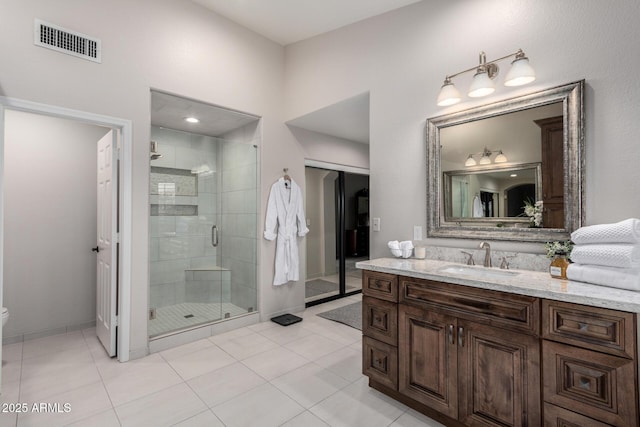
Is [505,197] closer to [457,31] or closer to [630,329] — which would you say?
[630,329]

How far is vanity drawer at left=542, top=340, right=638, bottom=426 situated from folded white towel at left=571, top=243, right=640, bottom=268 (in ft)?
1.46

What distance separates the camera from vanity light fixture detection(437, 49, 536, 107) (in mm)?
1935

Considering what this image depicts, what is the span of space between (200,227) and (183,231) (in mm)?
197

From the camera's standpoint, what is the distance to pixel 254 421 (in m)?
1.95

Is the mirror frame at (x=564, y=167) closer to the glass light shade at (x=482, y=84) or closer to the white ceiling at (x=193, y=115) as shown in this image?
the glass light shade at (x=482, y=84)

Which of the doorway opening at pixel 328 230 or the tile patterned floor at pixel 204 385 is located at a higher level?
the doorway opening at pixel 328 230

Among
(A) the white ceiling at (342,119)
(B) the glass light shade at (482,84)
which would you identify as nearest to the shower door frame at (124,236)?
(A) the white ceiling at (342,119)

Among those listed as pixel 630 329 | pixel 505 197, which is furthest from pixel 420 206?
pixel 630 329

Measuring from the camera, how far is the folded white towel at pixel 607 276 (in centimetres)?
141

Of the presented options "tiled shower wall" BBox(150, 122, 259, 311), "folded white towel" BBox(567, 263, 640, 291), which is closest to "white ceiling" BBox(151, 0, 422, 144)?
"tiled shower wall" BBox(150, 122, 259, 311)

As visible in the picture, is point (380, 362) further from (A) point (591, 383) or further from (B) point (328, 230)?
(B) point (328, 230)

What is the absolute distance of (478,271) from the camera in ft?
6.95

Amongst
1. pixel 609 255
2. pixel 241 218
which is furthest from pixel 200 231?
pixel 609 255

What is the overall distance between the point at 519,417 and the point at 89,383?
2.93 metres
